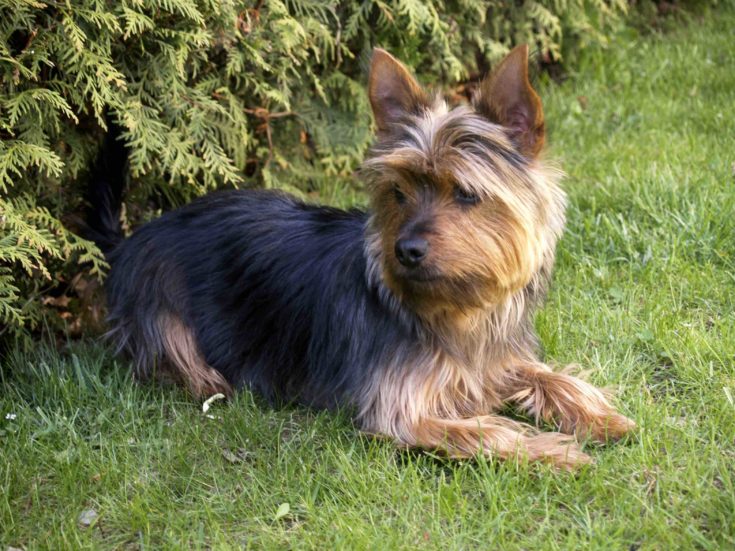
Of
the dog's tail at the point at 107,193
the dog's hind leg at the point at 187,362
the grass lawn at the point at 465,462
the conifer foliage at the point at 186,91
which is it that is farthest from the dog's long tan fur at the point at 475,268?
the dog's tail at the point at 107,193

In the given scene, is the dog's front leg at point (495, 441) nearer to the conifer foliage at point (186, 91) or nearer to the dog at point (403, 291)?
the dog at point (403, 291)

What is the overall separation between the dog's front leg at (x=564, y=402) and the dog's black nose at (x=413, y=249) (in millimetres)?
838

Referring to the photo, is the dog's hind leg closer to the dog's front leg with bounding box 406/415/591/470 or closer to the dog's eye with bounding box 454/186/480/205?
the dog's front leg with bounding box 406/415/591/470

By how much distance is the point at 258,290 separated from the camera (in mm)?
4344

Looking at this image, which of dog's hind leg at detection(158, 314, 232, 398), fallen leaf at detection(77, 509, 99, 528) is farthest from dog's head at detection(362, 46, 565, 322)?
fallen leaf at detection(77, 509, 99, 528)

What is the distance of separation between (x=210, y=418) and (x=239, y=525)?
822 millimetres

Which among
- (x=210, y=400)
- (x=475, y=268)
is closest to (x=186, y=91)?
(x=210, y=400)

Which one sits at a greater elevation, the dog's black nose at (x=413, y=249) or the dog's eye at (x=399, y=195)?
the dog's eye at (x=399, y=195)

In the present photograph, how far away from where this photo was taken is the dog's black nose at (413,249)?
11.0 ft

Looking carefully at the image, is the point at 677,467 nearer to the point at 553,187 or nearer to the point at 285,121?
the point at 553,187

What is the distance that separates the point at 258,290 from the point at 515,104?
1.52 metres

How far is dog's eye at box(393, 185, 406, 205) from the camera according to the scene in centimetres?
358

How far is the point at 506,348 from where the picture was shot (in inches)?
152

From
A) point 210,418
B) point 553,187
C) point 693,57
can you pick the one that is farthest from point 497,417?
Result: point 693,57
